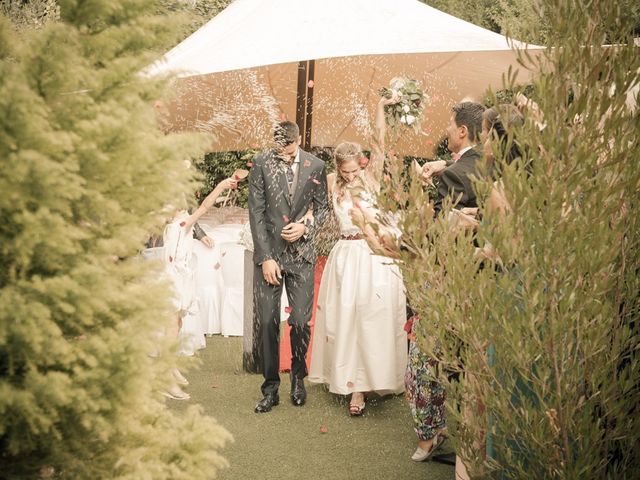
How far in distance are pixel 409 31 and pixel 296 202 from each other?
1677mm

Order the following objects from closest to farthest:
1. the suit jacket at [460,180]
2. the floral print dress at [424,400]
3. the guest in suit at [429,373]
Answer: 1. the suit jacket at [460,180]
2. the guest in suit at [429,373]
3. the floral print dress at [424,400]

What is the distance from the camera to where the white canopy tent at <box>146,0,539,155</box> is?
549cm

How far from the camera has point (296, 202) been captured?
598cm

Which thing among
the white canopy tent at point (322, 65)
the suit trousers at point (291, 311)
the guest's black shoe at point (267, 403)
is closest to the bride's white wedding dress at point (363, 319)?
the suit trousers at point (291, 311)

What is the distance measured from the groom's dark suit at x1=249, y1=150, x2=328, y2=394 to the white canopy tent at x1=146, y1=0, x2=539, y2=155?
0.74 meters

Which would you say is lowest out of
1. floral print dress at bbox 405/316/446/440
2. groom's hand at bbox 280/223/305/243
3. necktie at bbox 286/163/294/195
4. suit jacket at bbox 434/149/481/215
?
floral print dress at bbox 405/316/446/440

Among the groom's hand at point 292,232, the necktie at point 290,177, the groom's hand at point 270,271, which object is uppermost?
the necktie at point 290,177

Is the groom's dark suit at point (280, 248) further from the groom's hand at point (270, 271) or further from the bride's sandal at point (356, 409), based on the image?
the bride's sandal at point (356, 409)

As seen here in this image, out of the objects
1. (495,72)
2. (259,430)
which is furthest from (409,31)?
(259,430)

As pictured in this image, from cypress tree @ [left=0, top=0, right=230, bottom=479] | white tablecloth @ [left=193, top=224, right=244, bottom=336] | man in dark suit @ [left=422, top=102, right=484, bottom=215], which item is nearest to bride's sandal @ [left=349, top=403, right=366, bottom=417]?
man in dark suit @ [left=422, top=102, right=484, bottom=215]

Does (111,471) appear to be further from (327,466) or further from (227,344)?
(227,344)

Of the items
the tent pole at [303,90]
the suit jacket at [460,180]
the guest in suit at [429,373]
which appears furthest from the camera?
the tent pole at [303,90]

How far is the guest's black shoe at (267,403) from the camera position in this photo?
18.7 ft

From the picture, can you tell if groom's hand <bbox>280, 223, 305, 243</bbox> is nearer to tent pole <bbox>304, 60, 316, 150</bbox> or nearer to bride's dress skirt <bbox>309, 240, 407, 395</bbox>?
bride's dress skirt <bbox>309, 240, 407, 395</bbox>
